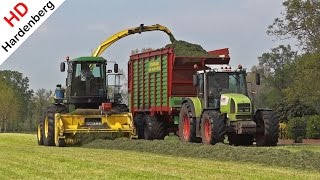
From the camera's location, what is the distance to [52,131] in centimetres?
2184

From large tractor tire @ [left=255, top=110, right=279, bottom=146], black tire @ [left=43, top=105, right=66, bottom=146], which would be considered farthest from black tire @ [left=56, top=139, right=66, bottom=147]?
large tractor tire @ [left=255, top=110, right=279, bottom=146]

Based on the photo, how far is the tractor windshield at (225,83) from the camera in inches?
778

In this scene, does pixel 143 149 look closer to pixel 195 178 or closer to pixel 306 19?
pixel 195 178

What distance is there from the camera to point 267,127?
18844 millimetres

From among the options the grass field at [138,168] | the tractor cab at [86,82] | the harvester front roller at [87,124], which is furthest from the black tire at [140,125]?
the grass field at [138,168]

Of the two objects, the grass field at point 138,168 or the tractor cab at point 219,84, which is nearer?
the grass field at point 138,168

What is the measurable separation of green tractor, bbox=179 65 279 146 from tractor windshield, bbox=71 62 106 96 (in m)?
3.43

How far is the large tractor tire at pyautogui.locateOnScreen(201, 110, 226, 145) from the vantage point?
18.5 meters

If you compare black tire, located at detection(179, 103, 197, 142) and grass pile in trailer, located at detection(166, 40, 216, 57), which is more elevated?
grass pile in trailer, located at detection(166, 40, 216, 57)

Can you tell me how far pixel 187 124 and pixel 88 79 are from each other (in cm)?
427

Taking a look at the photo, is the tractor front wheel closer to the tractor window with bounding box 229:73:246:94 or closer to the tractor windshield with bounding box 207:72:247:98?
the tractor windshield with bounding box 207:72:247:98

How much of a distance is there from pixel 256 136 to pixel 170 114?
3787 millimetres

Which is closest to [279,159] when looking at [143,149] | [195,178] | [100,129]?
[195,178]

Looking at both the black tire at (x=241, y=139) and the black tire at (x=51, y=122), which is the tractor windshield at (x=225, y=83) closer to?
the black tire at (x=241, y=139)
